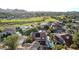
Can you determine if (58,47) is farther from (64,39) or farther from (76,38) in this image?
(76,38)

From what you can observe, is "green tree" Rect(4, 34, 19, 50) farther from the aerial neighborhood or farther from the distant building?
the distant building

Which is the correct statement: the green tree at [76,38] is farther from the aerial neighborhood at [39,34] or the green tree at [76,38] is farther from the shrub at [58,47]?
the shrub at [58,47]

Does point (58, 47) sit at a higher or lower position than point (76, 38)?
lower

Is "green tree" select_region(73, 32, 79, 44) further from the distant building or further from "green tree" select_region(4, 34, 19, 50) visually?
"green tree" select_region(4, 34, 19, 50)

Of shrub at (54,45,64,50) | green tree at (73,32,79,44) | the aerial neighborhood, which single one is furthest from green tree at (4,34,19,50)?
green tree at (73,32,79,44)

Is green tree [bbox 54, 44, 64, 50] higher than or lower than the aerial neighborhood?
lower

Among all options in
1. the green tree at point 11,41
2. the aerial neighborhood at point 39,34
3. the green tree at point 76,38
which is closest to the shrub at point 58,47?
the aerial neighborhood at point 39,34

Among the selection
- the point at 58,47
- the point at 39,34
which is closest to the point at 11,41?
the point at 39,34

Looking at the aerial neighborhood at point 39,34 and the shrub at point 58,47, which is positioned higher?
the aerial neighborhood at point 39,34

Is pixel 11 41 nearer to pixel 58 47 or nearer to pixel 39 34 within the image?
pixel 39 34
